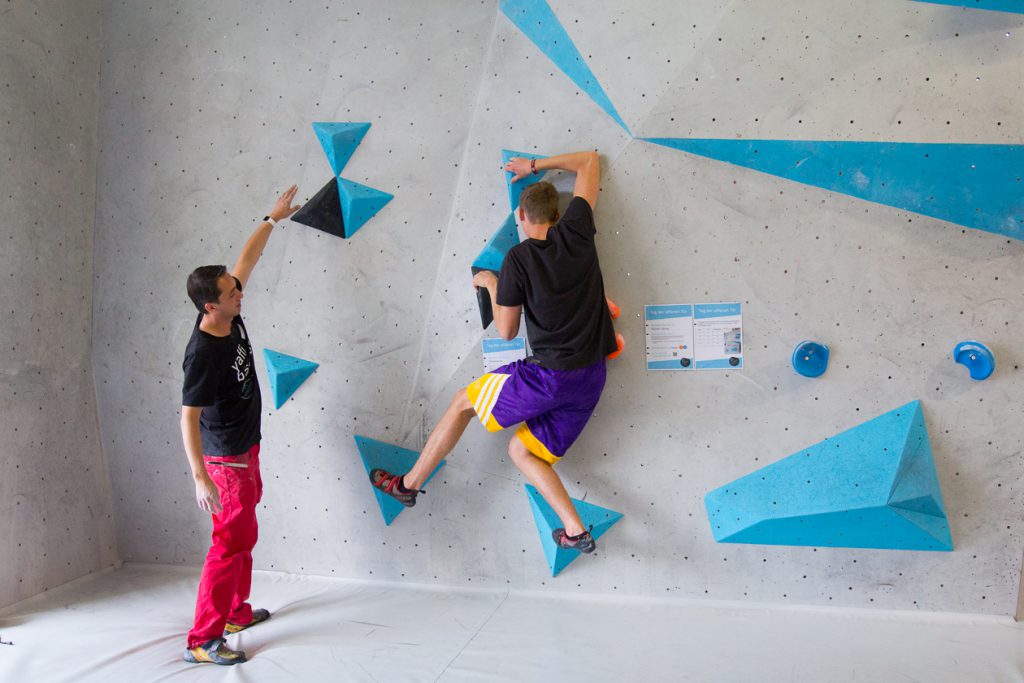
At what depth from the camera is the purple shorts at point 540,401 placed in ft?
7.97

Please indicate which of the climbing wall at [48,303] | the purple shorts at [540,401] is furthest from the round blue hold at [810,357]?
the climbing wall at [48,303]

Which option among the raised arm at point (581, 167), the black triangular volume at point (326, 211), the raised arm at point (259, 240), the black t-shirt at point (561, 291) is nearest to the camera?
the black t-shirt at point (561, 291)

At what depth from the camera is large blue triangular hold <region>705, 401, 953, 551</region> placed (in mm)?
2406

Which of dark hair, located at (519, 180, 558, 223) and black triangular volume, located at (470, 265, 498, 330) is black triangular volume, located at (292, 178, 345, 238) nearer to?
black triangular volume, located at (470, 265, 498, 330)

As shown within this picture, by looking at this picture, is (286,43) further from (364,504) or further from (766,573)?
(766,573)

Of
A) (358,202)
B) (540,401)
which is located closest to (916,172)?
(540,401)

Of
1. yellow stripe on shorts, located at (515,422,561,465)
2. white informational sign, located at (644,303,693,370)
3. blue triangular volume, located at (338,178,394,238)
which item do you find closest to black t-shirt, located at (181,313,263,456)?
blue triangular volume, located at (338,178,394,238)

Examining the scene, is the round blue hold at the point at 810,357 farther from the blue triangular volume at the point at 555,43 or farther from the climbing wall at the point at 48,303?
the climbing wall at the point at 48,303

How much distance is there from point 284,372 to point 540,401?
115 centimetres

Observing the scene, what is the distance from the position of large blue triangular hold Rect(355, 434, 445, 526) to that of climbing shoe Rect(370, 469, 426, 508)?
12 cm

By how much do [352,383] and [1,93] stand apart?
1739 millimetres

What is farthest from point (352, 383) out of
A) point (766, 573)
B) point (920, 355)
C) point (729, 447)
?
point (920, 355)

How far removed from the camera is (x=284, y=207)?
9.02 ft

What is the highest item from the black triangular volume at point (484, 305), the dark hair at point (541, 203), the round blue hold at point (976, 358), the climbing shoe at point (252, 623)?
the dark hair at point (541, 203)
